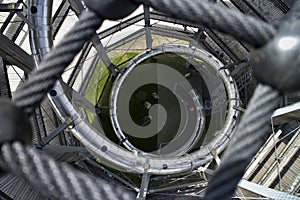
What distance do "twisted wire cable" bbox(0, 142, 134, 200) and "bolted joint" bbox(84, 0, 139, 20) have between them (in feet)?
1.26

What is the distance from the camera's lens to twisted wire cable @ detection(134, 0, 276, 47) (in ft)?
2.98

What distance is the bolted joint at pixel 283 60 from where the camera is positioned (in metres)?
0.78

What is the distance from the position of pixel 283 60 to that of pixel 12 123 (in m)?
0.61

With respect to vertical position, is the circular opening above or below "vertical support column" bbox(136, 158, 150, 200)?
above

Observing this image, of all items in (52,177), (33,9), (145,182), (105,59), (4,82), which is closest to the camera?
(52,177)

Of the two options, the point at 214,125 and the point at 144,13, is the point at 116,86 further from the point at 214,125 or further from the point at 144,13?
the point at 214,125

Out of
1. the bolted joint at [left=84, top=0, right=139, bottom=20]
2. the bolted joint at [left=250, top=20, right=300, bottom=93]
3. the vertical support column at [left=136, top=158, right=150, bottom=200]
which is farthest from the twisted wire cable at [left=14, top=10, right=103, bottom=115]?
the vertical support column at [left=136, top=158, right=150, bottom=200]

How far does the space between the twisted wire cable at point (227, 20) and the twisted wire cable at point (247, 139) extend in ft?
0.40

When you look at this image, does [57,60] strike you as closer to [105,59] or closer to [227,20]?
[227,20]

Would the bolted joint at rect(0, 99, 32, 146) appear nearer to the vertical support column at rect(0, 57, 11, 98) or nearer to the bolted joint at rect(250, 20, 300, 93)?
the bolted joint at rect(250, 20, 300, 93)

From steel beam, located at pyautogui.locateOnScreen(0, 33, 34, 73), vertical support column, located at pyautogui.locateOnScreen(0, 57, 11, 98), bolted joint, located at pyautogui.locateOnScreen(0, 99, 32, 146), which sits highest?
steel beam, located at pyautogui.locateOnScreen(0, 33, 34, 73)

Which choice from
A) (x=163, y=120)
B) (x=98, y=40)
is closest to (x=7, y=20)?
(x=98, y=40)

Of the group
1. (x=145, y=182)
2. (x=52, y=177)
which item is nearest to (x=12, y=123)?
(x=52, y=177)

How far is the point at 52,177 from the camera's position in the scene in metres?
0.89
